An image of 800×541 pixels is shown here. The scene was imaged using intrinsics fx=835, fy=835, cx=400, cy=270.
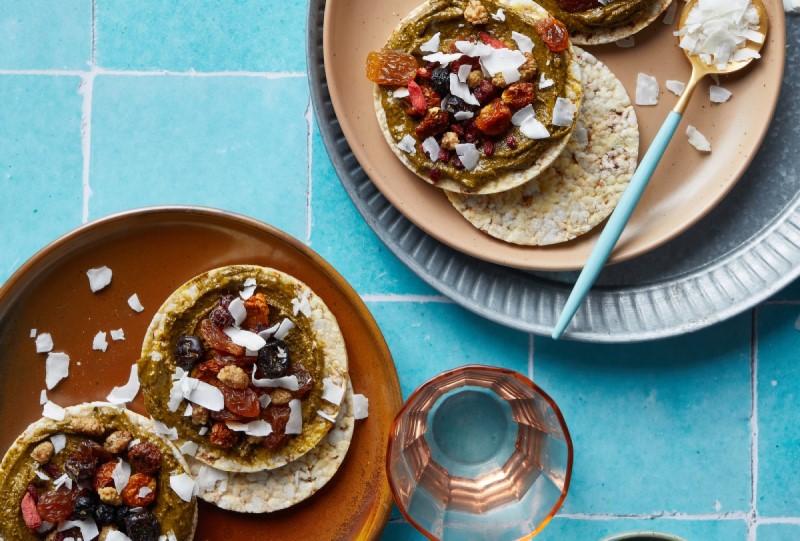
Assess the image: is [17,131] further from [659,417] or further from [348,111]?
[659,417]

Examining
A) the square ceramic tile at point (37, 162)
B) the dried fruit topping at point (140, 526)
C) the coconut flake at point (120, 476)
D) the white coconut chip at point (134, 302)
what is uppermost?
the square ceramic tile at point (37, 162)

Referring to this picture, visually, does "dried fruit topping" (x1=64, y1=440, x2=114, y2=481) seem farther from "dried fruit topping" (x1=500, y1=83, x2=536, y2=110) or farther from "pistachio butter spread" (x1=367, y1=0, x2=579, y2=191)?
"dried fruit topping" (x1=500, y1=83, x2=536, y2=110)

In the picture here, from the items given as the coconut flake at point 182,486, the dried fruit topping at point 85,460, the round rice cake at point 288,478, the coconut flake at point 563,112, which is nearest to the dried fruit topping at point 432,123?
the coconut flake at point 563,112

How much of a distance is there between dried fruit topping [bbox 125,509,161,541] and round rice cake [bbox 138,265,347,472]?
24 centimetres

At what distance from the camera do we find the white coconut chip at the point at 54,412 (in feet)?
8.87

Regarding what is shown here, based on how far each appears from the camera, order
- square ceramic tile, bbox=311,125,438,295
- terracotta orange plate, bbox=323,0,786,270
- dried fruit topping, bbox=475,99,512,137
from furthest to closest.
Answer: square ceramic tile, bbox=311,125,438,295, terracotta orange plate, bbox=323,0,786,270, dried fruit topping, bbox=475,99,512,137

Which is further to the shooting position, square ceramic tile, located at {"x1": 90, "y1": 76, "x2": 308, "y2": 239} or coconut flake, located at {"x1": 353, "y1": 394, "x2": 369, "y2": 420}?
square ceramic tile, located at {"x1": 90, "y1": 76, "x2": 308, "y2": 239}

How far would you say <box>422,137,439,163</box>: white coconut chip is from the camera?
2643 mm

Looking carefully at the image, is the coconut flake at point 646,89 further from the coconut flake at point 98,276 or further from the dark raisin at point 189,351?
the coconut flake at point 98,276

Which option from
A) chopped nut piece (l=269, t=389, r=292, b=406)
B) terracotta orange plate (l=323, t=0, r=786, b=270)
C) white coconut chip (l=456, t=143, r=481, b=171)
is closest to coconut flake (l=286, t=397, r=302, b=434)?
chopped nut piece (l=269, t=389, r=292, b=406)

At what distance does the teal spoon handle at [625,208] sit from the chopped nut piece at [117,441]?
59.4 inches

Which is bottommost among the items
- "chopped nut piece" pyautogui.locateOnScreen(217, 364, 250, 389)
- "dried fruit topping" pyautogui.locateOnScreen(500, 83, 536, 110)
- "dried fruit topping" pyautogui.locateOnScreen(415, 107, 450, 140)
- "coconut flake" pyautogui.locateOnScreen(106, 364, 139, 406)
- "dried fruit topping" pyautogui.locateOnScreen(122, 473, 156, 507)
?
"dried fruit topping" pyautogui.locateOnScreen(122, 473, 156, 507)

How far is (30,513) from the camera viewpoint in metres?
2.63

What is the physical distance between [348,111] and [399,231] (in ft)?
1.41
